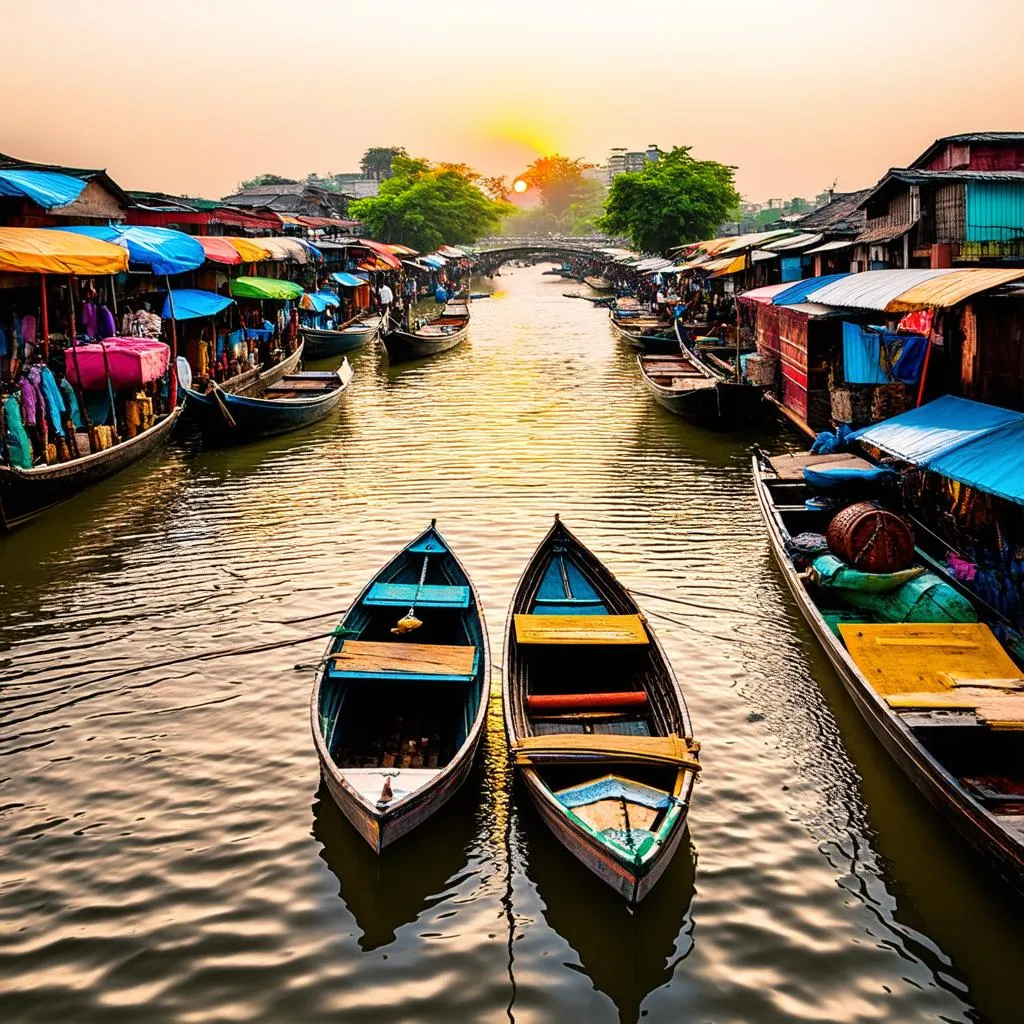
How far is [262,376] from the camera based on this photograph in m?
26.8

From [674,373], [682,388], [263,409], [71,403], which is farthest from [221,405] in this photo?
[674,373]

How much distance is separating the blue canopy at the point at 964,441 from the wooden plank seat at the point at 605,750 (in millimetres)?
4145

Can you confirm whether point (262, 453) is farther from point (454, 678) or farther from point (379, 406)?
point (454, 678)

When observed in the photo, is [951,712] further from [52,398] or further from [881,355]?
[52,398]

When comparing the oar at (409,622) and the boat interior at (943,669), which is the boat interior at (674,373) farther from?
the oar at (409,622)

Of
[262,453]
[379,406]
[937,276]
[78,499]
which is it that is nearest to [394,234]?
[379,406]

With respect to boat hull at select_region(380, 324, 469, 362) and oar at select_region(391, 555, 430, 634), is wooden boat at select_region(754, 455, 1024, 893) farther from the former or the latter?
boat hull at select_region(380, 324, 469, 362)

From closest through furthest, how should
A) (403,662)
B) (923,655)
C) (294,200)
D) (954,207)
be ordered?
(403,662)
(923,655)
(954,207)
(294,200)

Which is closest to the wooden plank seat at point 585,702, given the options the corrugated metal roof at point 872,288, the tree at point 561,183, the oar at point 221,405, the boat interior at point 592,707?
the boat interior at point 592,707

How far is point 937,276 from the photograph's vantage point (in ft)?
44.2

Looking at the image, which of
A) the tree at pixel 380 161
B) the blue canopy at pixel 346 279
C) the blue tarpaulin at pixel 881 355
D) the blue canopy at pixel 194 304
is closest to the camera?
the blue tarpaulin at pixel 881 355

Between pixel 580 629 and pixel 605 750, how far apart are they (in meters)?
2.31

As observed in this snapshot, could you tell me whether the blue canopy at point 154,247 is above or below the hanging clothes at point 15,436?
above

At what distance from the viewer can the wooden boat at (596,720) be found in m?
6.68
